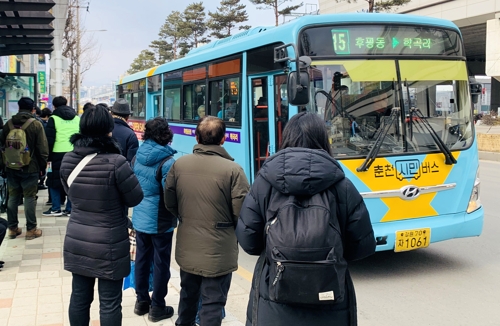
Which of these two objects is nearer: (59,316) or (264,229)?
(264,229)

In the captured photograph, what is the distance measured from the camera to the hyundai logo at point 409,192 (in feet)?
18.2

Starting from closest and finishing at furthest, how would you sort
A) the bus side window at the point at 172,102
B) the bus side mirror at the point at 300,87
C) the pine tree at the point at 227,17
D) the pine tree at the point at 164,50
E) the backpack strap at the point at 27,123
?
the bus side mirror at the point at 300,87, the backpack strap at the point at 27,123, the bus side window at the point at 172,102, the pine tree at the point at 227,17, the pine tree at the point at 164,50

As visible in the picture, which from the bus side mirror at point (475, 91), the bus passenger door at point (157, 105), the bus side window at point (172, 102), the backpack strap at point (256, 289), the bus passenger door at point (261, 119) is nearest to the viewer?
the backpack strap at point (256, 289)

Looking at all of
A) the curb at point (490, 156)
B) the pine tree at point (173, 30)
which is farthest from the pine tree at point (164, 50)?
the curb at point (490, 156)

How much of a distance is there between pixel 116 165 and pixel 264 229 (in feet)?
4.62

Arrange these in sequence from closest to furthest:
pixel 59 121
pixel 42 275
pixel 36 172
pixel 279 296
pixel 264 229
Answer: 1. pixel 279 296
2. pixel 264 229
3. pixel 42 275
4. pixel 36 172
5. pixel 59 121

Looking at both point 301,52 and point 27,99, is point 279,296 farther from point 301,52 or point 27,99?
point 27,99

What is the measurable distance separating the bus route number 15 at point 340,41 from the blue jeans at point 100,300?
350 cm

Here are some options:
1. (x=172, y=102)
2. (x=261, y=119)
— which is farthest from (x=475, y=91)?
(x=172, y=102)

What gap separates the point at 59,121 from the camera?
8250 millimetres

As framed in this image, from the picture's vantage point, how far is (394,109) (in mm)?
5727

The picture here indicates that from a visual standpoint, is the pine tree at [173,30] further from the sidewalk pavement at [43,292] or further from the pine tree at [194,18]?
the sidewalk pavement at [43,292]

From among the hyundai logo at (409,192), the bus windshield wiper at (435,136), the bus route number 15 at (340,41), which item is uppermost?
the bus route number 15 at (340,41)

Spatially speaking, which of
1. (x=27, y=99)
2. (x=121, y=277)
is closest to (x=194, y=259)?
(x=121, y=277)
